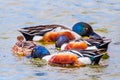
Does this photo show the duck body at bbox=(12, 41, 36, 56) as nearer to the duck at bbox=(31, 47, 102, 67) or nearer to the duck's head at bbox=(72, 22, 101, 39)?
the duck at bbox=(31, 47, 102, 67)

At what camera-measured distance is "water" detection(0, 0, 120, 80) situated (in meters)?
14.7

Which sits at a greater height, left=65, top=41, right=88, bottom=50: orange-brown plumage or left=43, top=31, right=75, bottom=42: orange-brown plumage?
left=43, top=31, right=75, bottom=42: orange-brown plumage

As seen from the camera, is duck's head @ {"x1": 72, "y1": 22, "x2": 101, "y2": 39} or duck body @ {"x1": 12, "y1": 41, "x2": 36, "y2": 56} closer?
duck body @ {"x1": 12, "y1": 41, "x2": 36, "y2": 56}

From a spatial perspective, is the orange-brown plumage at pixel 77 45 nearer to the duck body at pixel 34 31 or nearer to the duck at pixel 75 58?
the duck at pixel 75 58

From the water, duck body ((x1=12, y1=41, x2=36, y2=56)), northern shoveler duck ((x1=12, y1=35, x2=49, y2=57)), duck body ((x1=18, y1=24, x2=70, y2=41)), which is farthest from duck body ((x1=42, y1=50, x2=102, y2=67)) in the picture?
duck body ((x1=18, y1=24, x2=70, y2=41))

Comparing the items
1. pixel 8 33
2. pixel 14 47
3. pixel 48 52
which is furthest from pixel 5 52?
pixel 8 33

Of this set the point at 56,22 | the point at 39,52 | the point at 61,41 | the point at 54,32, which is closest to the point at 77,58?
the point at 39,52

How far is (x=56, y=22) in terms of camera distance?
22.2 m

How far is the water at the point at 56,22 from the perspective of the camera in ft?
48.2

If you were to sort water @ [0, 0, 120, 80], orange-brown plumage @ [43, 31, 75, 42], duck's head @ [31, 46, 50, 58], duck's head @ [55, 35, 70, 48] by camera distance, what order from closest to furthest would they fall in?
water @ [0, 0, 120, 80] → duck's head @ [31, 46, 50, 58] → duck's head @ [55, 35, 70, 48] → orange-brown plumage @ [43, 31, 75, 42]

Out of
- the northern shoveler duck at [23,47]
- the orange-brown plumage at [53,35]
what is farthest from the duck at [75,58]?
the orange-brown plumage at [53,35]

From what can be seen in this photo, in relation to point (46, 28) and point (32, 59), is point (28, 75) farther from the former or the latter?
point (46, 28)

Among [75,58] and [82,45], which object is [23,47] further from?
[75,58]

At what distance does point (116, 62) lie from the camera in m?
15.7
